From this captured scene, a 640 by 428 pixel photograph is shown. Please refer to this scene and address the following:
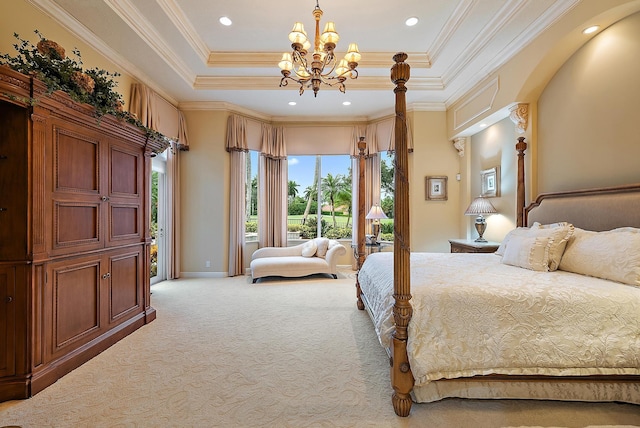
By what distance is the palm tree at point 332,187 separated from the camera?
6.64 meters

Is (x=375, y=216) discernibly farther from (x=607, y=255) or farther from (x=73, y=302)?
(x=73, y=302)

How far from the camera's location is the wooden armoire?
6.49 ft

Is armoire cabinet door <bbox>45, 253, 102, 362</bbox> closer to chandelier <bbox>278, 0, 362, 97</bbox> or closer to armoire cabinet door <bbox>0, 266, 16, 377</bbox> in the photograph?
armoire cabinet door <bbox>0, 266, 16, 377</bbox>

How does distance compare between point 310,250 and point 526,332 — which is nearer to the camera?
point 526,332

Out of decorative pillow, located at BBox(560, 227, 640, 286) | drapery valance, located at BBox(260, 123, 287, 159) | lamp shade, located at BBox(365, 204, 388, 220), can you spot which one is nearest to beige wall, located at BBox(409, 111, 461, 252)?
lamp shade, located at BBox(365, 204, 388, 220)

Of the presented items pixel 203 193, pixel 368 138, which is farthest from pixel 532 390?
pixel 203 193

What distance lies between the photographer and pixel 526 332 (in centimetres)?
174

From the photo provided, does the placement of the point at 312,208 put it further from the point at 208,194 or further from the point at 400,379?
the point at 400,379

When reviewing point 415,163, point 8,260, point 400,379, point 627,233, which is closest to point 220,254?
point 8,260

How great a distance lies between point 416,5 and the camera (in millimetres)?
3375

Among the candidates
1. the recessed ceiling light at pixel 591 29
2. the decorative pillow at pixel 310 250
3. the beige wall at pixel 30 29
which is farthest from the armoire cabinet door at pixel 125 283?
the recessed ceiling light at pixel 591 29

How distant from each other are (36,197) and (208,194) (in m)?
3.57

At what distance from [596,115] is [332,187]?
14.8 feet

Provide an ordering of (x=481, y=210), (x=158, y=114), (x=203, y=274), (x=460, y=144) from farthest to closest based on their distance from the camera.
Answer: (x=203, y=274) < (x=460, y=144) < (x=158, y=114) < (x=481, y=210)
